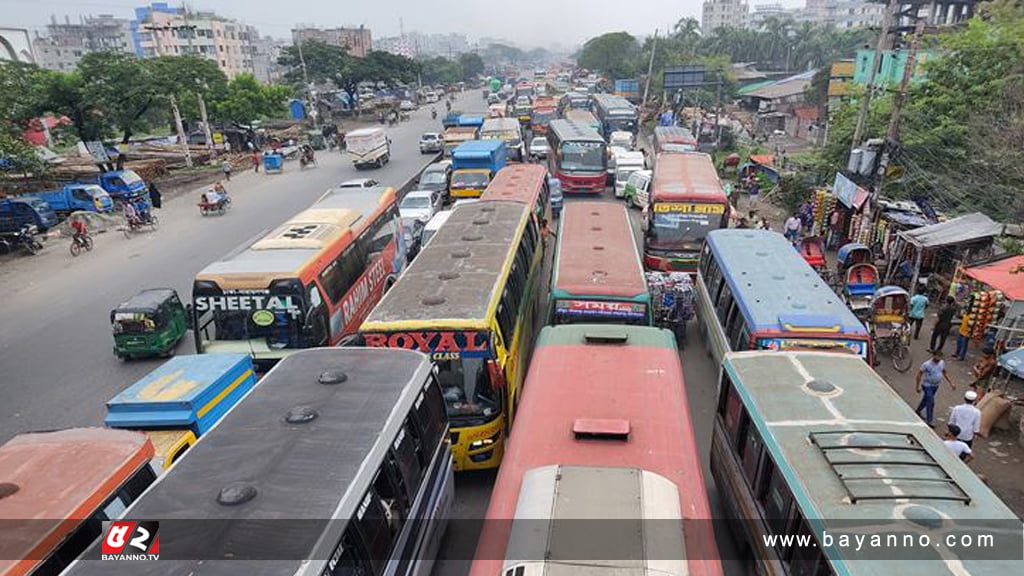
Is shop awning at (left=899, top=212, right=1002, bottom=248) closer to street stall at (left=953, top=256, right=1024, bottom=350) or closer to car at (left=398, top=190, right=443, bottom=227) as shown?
street stall at (left=953, top=256, right=1024, bottom=350)

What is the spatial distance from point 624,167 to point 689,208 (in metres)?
13.2

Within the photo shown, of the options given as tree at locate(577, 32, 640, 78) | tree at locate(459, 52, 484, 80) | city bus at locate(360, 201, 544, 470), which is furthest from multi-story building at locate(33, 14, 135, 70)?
city bus at locate(360, 201, 544, 470)

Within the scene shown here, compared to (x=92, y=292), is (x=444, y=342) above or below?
above

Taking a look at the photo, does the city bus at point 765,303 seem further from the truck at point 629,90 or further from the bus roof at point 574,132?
the truck at point 629,90

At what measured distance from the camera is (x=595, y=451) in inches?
243

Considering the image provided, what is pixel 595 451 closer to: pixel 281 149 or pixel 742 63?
pixel 281 149

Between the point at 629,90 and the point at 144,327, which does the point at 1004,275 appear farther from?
the point at 629,90

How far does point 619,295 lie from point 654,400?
11.1ft

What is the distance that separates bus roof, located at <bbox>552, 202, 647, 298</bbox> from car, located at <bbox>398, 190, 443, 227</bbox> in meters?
7.58

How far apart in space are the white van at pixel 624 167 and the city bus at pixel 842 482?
19.9m

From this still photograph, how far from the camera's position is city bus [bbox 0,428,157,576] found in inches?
194

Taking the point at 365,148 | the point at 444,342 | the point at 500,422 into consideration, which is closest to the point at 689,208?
the point at 500,422

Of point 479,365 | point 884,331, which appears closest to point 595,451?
point 479,365

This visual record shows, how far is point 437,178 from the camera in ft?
86.4
